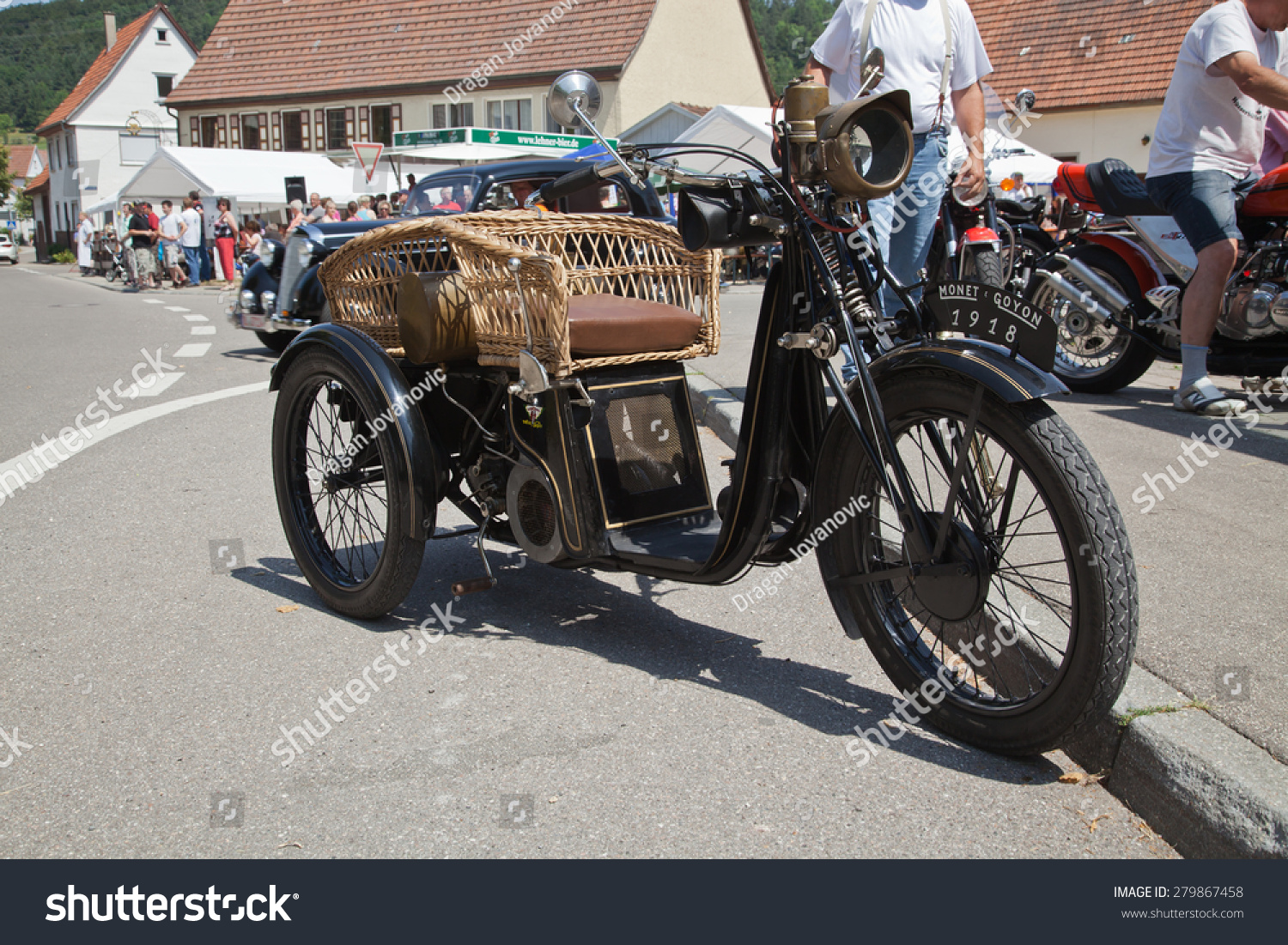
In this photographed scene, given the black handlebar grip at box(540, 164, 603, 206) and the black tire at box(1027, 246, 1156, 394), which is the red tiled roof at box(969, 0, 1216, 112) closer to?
the black tire at box(1027, 246, 1156, 394)

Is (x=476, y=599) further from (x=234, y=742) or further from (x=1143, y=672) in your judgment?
(x=1143, y=672)

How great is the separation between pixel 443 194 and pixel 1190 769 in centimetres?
788

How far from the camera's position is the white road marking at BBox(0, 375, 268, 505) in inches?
226

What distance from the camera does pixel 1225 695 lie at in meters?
2.66

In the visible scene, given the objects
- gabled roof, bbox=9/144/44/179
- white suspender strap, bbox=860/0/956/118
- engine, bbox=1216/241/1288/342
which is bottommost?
engine, bbox=1216/241/1288/342

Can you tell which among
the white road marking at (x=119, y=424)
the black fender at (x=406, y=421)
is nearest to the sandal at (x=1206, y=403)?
the black fender at (x=406, y=421)

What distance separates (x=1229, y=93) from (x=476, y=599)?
13.7ft

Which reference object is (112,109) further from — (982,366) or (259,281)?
(982,366)

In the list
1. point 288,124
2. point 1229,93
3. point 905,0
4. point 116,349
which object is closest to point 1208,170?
point 1229,93

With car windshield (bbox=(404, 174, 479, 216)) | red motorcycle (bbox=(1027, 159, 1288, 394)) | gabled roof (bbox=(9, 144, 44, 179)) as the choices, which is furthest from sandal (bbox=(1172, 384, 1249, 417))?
gabled roof (bbox=(9, 144, 44, 179))

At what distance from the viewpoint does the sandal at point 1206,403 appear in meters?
5.64

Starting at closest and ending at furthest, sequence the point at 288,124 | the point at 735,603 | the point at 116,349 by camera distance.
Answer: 1. the point at 735,603
2. the point at 116,349
3. the point at 288,124

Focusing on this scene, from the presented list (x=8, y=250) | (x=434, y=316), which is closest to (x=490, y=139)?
(x=434, y=316)

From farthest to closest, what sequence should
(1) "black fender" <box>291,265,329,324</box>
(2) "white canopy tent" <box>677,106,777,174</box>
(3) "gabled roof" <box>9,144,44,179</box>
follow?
(3) "gabled roof" <box>9,144,44,179</box>, (2) "white canopy tent" <box>677,106,777,174</box>, (1) "black fender" <box>291,265,329,324</box>
